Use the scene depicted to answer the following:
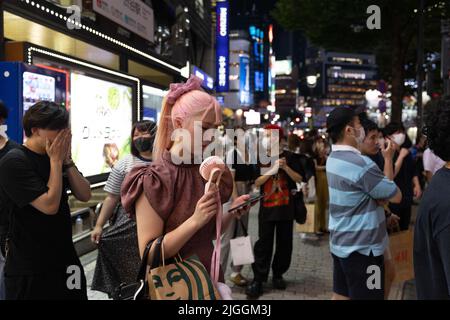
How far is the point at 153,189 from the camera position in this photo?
6.75 feet

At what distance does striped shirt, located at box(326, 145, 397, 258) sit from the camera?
11.5 ft

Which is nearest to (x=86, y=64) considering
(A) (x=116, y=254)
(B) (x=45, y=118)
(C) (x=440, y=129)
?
(A) (x=116, y=254)

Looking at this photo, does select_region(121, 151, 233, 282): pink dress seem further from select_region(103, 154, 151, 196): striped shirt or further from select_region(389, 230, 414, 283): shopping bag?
select_region(389, 230, 414, 283): shopping bag

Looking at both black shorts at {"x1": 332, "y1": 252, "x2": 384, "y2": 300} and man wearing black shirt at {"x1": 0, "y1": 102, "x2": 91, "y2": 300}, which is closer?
man wearing black shirt at {"x1": 0, "y1": 102, "x2": 91, "y2": 300}

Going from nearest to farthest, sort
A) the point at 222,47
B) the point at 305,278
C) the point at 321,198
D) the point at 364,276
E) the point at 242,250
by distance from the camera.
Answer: the point at 364,276
the point at 242,250
the point at 305,278
the point at 321,198
the point at 222,47

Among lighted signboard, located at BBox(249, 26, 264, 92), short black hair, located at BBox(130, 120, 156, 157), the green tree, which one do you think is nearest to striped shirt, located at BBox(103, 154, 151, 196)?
short black hair, located at BBox(130, 120, 156, 157)

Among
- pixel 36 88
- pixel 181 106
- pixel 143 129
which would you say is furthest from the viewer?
pixel 36 88

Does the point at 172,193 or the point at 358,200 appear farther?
the point at 358,200

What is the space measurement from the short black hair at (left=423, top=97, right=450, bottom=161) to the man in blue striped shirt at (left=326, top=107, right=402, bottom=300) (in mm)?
1256

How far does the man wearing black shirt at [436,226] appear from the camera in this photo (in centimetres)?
208

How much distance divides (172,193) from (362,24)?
16.3 m

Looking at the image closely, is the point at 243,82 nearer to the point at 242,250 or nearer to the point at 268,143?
the point at 268,143

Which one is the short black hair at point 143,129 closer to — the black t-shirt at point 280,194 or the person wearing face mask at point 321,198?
the black t-shirt at point 280,194
